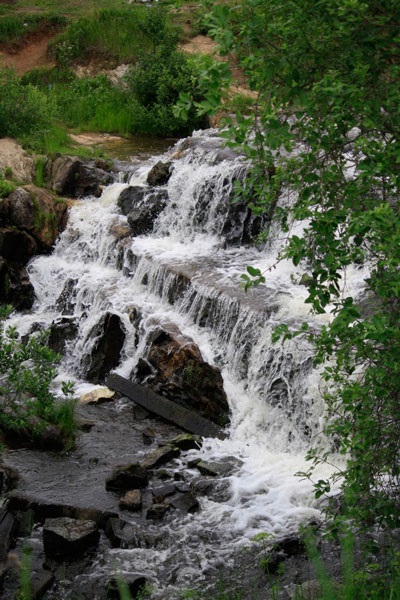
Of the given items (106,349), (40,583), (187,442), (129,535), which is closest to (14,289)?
(106,349)

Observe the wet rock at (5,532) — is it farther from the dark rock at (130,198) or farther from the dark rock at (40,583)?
the dark rock at (130,198)

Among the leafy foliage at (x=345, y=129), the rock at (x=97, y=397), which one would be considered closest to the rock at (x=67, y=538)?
the leafy foliage at (x=345, y=129)

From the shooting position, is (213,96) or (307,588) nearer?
(213,96)

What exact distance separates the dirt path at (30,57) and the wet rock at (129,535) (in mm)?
18434

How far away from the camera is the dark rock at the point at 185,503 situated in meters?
8.26

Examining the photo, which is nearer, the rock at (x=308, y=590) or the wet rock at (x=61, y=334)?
the rock at (x=308, y=590)

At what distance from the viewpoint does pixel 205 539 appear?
773cm

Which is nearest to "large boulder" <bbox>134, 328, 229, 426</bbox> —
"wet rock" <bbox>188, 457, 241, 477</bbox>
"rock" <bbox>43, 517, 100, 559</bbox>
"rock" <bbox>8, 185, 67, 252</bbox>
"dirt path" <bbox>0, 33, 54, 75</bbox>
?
"wet rock" <bbox>188, 457, 241, 477</bbox>

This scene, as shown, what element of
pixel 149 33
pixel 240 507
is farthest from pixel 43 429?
pixel 149 33

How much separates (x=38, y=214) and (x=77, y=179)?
172 cm

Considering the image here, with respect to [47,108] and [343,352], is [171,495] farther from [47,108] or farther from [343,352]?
[47,108]

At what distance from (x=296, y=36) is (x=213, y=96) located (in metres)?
0.62

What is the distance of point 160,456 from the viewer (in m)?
9.26

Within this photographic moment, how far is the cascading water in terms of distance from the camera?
25.9 ft
